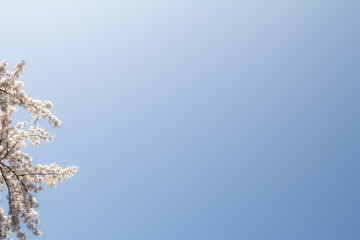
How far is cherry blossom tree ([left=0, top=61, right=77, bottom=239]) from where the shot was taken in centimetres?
994

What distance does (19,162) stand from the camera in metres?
10.8

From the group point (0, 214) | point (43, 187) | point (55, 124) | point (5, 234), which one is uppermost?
point (55, 124)

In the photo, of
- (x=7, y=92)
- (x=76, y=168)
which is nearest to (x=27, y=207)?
(x=76, y=168)

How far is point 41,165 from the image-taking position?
11117 mm

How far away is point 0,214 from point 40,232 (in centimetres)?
188

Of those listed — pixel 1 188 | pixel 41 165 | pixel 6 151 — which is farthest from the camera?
pixel 1 188

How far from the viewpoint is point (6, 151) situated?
10.3 metres

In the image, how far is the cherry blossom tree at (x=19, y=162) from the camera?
9938 millimetres

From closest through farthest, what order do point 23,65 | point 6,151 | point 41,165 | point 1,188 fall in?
point 23,65
point 6,151
point 41,165
point 1,188

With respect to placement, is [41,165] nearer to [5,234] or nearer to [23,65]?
[5,234]

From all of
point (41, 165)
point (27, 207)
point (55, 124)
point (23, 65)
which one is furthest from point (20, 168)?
point (23, 65)

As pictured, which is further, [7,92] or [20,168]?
[20,168]

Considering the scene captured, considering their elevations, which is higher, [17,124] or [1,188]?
[17,124]

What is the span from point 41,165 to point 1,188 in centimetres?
279
